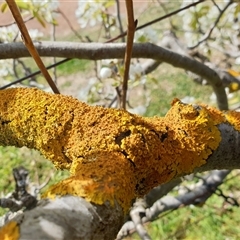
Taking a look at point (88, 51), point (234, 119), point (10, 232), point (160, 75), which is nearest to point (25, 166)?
point (160, 75)

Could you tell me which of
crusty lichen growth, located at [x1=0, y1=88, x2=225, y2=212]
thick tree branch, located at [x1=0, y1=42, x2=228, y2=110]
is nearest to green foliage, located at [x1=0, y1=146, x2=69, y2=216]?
thick tree branch, located at [x1=0, y1=42, x2=228, y2=110]

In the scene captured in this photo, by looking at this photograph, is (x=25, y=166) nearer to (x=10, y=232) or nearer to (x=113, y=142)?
(x=113, y=142)

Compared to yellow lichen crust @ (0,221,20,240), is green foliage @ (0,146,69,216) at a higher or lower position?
lower

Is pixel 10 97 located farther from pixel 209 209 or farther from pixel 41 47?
pixel 209 209

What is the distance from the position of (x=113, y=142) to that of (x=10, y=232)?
200 mm

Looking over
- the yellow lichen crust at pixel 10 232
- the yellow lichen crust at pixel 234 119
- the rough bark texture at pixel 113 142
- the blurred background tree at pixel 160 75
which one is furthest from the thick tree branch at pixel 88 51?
the yellow lichen crust at pixel 10 232

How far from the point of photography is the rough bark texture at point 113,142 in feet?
1.43

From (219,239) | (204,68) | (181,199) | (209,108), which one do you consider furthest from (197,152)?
(219,239)

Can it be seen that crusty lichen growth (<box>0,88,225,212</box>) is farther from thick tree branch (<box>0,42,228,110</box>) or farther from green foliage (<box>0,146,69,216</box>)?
green foliage (<box>0,146,69,216</box>)

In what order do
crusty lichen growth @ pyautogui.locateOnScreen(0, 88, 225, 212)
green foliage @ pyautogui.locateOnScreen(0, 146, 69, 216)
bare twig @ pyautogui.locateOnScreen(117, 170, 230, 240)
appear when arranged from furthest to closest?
1. green foliage @ pyautogui.locateOnScreen(0, 146, 69, 216)
2. bare twig @ pyautogui.locateOnScreen(117, 170, 230, 240)
3. crusty lichen growth @ pyautogui.locateOnScreen(0, 88, 225, 212)

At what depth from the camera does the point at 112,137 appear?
52cm

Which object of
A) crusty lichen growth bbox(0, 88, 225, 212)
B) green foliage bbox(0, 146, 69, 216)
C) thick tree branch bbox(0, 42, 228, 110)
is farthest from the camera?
green foliage bbox(0, 146, 69, 216)

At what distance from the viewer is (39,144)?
59 centimetres

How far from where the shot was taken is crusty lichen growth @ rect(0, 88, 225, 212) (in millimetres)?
495
